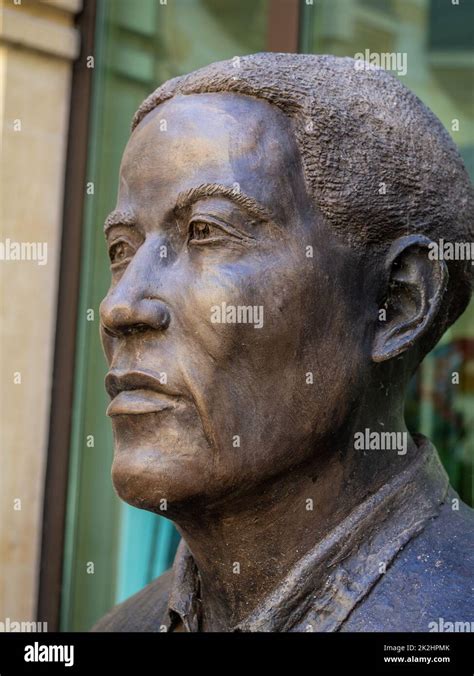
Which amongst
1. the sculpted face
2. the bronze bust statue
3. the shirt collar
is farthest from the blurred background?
the shirt collar

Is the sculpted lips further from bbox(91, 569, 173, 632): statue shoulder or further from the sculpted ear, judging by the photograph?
bbox(91, 569, 173, 632): statue shoulder

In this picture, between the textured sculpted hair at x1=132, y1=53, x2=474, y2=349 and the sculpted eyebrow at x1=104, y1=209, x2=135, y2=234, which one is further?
the sculpted eyebrow at x1=104, y1=209, x2=135, y2=234

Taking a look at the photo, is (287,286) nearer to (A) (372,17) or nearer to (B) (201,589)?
(B) (201,589)

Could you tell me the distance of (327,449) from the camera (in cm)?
293

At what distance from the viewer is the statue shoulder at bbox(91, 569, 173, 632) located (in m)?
3.42

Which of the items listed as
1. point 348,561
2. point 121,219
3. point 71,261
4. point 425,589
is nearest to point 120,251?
point 121,219

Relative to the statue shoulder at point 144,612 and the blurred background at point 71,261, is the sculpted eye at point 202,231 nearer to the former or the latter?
the statue shoulder at point 144,612

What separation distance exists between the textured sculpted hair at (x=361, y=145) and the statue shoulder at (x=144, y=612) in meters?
1.14

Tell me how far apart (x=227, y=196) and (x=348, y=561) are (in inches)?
36.1

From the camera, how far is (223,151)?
9.67ft

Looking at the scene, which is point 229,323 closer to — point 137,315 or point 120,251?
point 137,315

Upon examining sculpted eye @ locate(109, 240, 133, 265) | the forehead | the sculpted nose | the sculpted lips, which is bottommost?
the sculpted lips

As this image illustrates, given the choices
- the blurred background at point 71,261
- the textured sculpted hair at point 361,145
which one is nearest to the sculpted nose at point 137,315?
the textured sculpted hair at point 361,145

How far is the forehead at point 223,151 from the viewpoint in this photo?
115 inches
